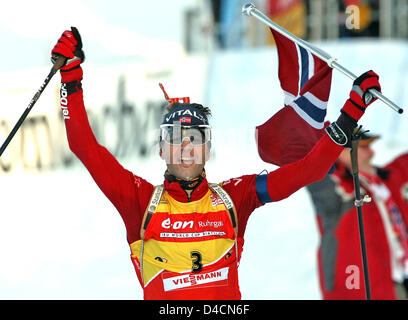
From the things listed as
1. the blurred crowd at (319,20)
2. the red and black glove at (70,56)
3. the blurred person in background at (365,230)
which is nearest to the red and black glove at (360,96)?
the red and black glove at (70,56)

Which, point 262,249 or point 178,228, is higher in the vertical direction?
point 178,228

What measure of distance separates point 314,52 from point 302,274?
18.0 feet

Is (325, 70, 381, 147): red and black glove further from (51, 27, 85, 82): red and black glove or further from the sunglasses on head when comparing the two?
(51, 27, 85, 82): red and black glove

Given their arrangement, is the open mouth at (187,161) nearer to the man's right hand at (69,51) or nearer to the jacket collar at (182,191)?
the jacket collar at (182,191)

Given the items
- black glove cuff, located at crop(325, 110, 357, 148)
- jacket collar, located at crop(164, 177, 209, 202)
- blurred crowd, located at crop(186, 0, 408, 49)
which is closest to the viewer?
black glove cuff, located at crop(325, 110, 357, 148)

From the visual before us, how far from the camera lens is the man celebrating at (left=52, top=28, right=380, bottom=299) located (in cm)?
371

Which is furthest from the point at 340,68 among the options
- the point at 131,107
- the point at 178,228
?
the point at 131,107

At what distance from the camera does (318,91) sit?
444cm

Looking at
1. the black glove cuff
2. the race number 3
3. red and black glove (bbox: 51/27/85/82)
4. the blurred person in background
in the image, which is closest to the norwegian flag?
the black glove cuff

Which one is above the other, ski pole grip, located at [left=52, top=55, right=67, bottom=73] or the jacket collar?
ski pole grip, located at [left=52, top=55, right=67, bottom=73]

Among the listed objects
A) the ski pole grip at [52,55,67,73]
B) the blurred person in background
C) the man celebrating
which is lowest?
the blurred person in background

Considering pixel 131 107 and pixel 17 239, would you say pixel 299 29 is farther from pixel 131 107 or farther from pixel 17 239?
pixel 17 239
